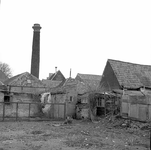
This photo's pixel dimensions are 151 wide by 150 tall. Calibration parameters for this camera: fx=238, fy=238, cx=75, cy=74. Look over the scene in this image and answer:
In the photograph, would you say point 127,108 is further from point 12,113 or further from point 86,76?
point 86,76

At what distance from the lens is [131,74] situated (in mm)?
27688

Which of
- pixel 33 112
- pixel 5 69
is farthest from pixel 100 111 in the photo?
pixel 5 69

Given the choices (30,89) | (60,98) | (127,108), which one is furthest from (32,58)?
(127,108)

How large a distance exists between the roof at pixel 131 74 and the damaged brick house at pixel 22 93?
9.57 meters

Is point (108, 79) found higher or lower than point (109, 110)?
higher

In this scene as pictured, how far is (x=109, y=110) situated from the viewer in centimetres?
2108

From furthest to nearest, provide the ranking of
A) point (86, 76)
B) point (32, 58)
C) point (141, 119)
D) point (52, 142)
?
point (86, 76)
point (32, 58)
point (141, 119)
point (52, 142)

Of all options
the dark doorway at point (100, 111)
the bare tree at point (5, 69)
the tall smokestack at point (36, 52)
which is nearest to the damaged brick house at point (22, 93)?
the tall smokestack at point (36, 52)

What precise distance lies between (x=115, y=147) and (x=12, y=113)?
17.1m

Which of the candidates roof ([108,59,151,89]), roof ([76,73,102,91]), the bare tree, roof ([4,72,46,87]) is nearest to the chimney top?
roof ([4,72,46,87])

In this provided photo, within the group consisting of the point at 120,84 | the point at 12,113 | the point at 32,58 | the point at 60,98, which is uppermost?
the point at 32,58

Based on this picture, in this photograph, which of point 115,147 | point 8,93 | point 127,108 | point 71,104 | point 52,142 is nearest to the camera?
point 115,147

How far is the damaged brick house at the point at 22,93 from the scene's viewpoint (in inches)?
989

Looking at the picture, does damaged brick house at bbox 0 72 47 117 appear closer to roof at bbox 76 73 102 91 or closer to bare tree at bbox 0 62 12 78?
roof at bbox 76 73 102 91
